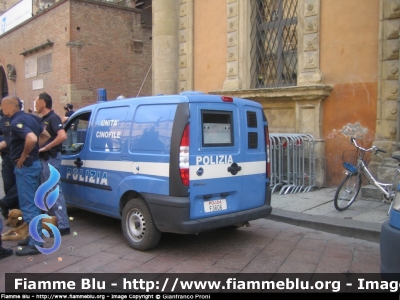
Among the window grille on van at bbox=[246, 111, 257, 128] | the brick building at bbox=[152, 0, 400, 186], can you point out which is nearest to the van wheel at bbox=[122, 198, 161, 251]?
A: the window grille on van at bbox=[246, 111, 257, 128]

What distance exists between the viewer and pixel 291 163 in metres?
8.73

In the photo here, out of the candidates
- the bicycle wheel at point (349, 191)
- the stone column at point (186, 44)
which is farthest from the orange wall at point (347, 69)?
the stone column at point (186, 44)

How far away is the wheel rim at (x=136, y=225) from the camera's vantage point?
5102 millimetres

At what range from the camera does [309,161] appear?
8602 millimetres

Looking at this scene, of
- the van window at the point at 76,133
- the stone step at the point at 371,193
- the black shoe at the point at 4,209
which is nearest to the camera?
the van window at the point at 76,133

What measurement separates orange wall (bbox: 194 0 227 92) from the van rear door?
590 centimetres

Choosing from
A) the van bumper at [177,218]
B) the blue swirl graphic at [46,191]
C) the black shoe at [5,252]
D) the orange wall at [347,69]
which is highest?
the orange wall at [347,69]

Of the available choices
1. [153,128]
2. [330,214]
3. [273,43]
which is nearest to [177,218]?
[153,128]

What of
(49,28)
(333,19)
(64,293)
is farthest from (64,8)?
(64,293)

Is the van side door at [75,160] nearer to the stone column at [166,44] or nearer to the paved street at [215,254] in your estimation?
the paved street at [215,254]

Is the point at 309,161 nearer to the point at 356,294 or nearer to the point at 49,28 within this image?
the point at 356,294

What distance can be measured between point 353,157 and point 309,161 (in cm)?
88

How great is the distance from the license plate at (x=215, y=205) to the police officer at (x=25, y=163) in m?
2.11

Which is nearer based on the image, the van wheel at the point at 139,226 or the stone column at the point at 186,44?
the van wheel at the point at 139,226
